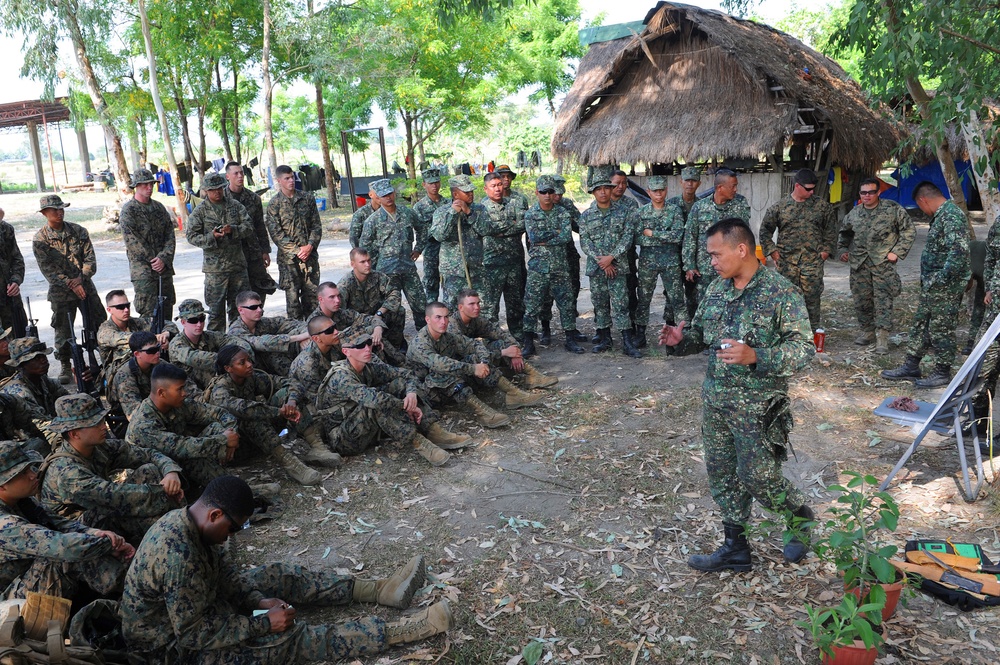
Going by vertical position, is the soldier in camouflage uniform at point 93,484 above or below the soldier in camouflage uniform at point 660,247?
below

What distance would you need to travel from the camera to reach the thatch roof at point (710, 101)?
1261 cm

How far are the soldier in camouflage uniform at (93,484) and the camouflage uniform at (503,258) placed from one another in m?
4.76

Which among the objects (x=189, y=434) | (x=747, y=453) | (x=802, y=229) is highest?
(x=802, y=229)

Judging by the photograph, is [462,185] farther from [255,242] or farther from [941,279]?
[941,279]

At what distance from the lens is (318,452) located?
6.29 metres

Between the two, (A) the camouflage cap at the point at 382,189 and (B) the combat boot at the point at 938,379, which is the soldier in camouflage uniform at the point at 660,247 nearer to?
(B) the combat boot at the point at 938,379

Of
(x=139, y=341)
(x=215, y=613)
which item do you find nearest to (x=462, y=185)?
(x=139, y=341)

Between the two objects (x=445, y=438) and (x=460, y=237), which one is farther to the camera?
(x=460, y=237)

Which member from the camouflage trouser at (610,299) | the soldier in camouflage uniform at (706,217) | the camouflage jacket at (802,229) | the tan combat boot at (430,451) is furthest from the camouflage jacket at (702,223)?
the tan combat boot at (430,451)

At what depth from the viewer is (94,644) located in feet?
12.0

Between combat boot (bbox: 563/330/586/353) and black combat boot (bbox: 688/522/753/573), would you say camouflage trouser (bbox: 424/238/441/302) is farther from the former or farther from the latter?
black combat boot (bbox: 688/522/753/573)

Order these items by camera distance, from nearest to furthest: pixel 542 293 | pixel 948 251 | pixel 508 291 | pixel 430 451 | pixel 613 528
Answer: pixel 613 528 → pixel 430 451 → pixel 948 251 → pixel 542 293 → pixel 508 291

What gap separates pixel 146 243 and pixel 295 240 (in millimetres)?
1707

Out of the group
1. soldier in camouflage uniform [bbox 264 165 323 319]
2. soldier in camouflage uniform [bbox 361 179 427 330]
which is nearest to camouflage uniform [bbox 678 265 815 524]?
soldier in camouflage uniform [bbox 361 179 427 330]
